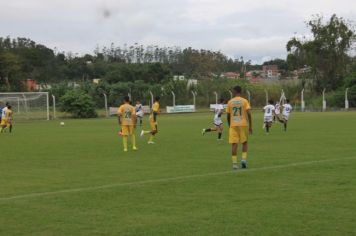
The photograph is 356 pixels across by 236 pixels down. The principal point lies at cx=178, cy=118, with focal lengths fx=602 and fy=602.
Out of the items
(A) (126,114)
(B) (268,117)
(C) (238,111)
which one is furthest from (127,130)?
(B) (268,117)

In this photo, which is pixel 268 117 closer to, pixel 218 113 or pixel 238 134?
pixel 218 113

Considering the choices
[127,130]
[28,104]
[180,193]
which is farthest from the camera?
[28,104]

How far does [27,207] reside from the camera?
9.16 m

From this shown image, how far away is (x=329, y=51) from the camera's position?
80.3 metres

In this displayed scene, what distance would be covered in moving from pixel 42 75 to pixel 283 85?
4385cm

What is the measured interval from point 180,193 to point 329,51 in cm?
7369

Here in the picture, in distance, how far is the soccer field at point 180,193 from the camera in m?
7.62

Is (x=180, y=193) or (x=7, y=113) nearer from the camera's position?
(x=180, y=193)

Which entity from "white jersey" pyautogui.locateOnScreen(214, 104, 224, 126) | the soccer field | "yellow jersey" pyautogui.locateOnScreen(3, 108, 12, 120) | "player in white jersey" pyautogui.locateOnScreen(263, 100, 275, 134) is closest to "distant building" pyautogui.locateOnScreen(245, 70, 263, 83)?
"yellow jersey" pyautogui.locateOnScreen(3, 108, 12, 120)

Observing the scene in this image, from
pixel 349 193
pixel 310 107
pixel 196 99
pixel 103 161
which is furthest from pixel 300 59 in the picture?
pixel 349 193

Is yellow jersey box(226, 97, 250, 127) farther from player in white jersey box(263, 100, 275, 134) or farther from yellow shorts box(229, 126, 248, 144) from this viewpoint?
player in white jersey box(263, 100, 275, 134)

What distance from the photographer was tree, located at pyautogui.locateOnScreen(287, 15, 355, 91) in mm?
80062

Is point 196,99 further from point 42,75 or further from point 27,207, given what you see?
point 27,207

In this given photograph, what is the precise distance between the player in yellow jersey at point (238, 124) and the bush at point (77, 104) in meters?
42.3
